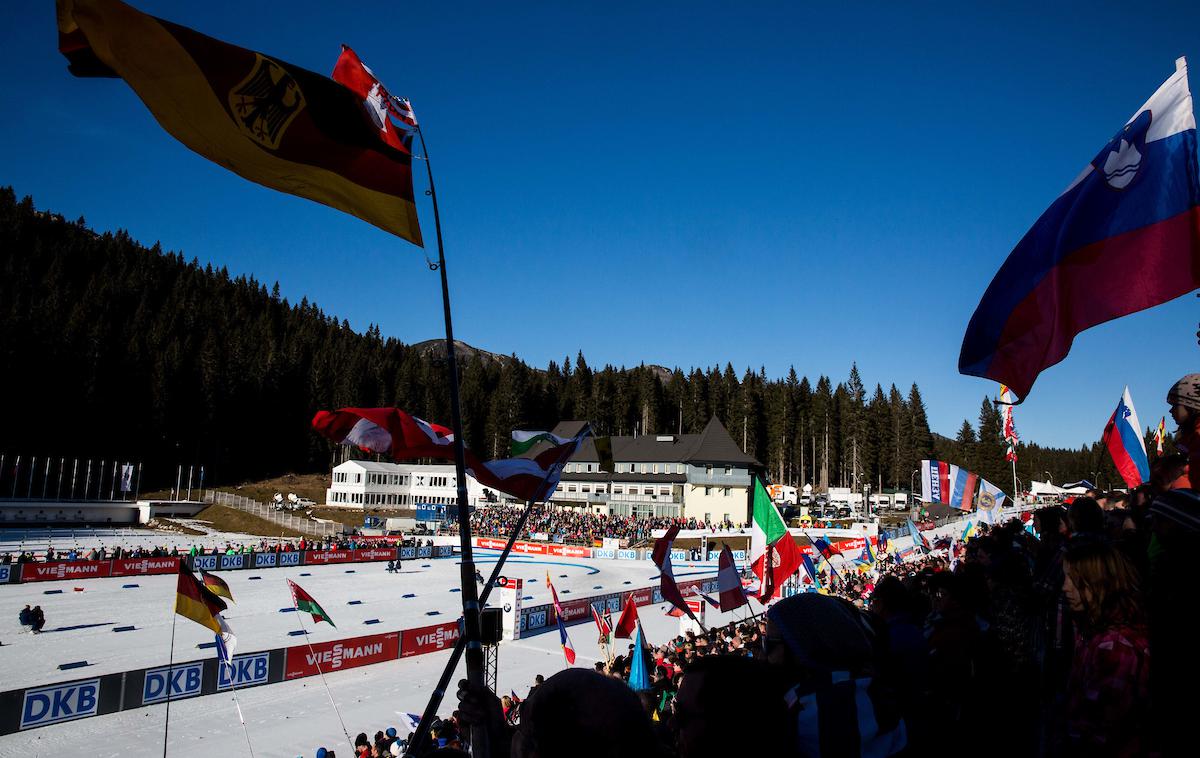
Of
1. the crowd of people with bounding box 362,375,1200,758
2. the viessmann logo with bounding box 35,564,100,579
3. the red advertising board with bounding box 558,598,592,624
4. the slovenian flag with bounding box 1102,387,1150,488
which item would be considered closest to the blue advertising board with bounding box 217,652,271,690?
the red advertising board with bounding box 558,598,592,624

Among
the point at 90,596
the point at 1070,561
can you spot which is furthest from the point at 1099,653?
the point at 90,596

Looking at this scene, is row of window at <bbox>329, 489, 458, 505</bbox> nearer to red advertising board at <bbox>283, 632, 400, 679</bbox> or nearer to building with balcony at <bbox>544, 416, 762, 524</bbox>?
building with balcony at <bbox>544, 416, 762, 524</bbox>

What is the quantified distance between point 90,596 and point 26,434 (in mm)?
68956

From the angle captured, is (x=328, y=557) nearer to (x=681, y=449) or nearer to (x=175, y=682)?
(x=175, y=682)

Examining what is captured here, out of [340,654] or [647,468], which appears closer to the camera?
[340,654]

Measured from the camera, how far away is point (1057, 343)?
17.1ft

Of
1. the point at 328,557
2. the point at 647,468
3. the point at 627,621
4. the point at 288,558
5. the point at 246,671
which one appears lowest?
the point at 328,557

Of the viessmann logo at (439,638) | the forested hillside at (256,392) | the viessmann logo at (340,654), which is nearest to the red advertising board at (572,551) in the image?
the viessmann logo at (439,638)

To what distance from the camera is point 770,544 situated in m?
14.8

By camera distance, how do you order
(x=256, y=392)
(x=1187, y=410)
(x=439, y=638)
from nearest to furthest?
(x=1187, y=410) → (x=439, y=638) → (x=256, y=392)

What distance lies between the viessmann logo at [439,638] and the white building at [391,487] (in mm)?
55202

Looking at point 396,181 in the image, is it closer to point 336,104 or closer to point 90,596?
point 336,104

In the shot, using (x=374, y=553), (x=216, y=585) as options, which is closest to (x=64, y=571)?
(x=374, y=553)

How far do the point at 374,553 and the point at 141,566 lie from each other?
46.6ft
